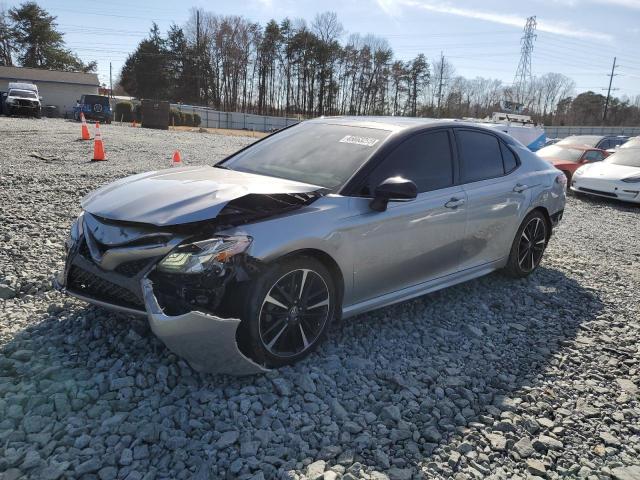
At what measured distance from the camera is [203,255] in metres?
2.88

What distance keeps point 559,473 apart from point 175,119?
1760 inches

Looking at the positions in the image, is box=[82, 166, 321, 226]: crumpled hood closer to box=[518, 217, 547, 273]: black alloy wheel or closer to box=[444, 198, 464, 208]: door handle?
box=[444, 198, 464, 208]: door handle

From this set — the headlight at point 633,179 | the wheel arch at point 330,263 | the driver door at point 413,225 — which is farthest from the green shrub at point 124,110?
the wheel arch at point 330,263

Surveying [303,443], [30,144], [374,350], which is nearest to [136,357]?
[303,443]

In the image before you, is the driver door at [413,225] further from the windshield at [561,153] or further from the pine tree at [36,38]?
the pine tree at [36,38]

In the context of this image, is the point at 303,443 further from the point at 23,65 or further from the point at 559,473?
the point at 23,65

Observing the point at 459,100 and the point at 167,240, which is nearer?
the point at 167,240

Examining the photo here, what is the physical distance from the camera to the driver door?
3553 mm

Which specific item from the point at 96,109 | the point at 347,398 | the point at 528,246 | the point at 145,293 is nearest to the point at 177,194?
the point at 145,293

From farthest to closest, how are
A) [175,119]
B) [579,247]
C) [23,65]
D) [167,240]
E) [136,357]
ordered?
1. [23,65]
2. [175,119]
3. [579,247]
4. [136,357]
5. [167,240]

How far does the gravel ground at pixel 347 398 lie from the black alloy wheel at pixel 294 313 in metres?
0.17

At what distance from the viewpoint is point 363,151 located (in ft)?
12.6

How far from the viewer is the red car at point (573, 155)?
14531mm

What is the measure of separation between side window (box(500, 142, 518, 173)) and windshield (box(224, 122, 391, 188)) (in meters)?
1.59
